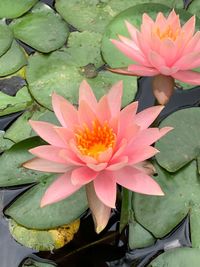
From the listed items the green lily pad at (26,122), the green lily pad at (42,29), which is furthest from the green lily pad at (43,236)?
the green lily pad at (42,29)

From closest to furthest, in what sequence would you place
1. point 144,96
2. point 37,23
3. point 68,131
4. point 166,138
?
1. point 68,131
2. point 166,138
3. point 144,96
4. point 37,23

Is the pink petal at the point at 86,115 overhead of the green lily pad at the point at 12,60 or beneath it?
overhead

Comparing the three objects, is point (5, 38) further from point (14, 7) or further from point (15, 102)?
point (15, 102)

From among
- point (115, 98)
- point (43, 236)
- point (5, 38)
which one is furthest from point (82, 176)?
point (5, 38)

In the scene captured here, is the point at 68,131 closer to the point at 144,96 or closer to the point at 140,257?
the point at 140,257

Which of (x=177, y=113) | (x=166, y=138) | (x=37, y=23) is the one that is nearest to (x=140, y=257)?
(x=166, y=138)

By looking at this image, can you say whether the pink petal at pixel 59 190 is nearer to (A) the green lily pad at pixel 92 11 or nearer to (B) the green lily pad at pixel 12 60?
(B) the green lily pad at pixel 12 60
